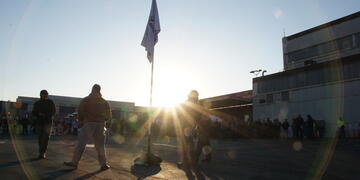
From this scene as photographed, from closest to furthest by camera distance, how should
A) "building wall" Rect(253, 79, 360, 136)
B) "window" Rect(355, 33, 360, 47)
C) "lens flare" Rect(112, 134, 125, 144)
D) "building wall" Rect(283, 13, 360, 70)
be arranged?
"lens flare" Rect(112, 134, 125, 144)
"building wall" Rect(253, 79, 360, 136)
"window" Rect(355, 33, 360, 47)
"building wall" Rect(283, 13, 360, 70)

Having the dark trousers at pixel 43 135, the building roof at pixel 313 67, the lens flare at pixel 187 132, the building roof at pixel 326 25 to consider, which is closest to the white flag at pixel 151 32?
the lens flare at pixel 187 132

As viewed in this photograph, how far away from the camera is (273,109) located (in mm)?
37125

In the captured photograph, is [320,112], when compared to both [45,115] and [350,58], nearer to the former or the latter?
[350,58]

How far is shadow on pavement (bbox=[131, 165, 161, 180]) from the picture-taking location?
19.3 feet

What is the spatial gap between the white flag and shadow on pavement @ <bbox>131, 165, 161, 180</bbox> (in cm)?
289

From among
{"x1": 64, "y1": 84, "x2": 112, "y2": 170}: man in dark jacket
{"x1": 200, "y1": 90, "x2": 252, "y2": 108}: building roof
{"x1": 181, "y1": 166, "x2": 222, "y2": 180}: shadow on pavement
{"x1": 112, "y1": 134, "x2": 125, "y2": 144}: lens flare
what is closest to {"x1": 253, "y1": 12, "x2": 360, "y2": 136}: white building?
{"x1": 200, "y1": 90, "x2": 252, "y2": 108}: building roof

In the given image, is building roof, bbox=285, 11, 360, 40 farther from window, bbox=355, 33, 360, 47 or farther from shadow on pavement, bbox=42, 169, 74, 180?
shadow on pavement, bbox=42, 169, 74, 180

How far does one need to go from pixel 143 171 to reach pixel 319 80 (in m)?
30.3

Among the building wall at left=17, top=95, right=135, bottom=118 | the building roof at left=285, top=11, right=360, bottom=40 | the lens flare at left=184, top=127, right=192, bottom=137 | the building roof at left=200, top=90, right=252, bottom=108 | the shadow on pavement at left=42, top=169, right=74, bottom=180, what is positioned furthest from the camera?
the building wall at left=17, top=95, right=135, bottom=118

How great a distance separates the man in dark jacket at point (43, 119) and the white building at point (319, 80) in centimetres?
2792

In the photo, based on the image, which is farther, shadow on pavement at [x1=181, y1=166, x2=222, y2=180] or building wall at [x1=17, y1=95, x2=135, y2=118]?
building wall at [x1=17, y1=95, x2=135, y2=118]

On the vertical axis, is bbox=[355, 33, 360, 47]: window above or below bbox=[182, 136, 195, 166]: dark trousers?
above

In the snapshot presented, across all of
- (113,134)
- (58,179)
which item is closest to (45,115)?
(58,179)

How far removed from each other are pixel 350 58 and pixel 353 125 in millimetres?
6370
